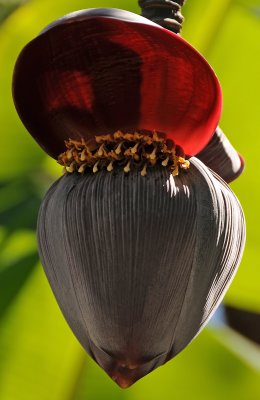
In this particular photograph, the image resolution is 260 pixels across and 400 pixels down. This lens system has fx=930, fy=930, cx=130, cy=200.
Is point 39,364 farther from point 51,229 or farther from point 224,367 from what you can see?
point 51,229

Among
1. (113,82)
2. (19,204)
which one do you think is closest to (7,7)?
(19,204)

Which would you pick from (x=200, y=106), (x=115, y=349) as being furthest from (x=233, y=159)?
(x=115, y=349)

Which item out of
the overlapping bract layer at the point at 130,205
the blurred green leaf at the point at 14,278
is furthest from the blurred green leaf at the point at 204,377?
the overlapping bract layer at the point at 130,205

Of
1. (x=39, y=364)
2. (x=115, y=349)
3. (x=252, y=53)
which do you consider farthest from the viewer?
(x=252, y=53)

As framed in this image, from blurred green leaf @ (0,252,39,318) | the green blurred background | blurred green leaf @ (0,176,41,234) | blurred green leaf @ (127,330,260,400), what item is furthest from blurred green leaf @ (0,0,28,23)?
blurred green leaf @ (127,330,260,400)

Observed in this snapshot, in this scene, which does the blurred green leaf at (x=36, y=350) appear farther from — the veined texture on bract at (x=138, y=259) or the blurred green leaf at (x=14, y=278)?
the veined texture on bract at (x=138, y=259)

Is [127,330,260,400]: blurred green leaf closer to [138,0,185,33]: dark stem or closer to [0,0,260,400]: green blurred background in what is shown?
[0,0,260,400]: green blurred background

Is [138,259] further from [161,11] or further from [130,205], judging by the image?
[161,11]
